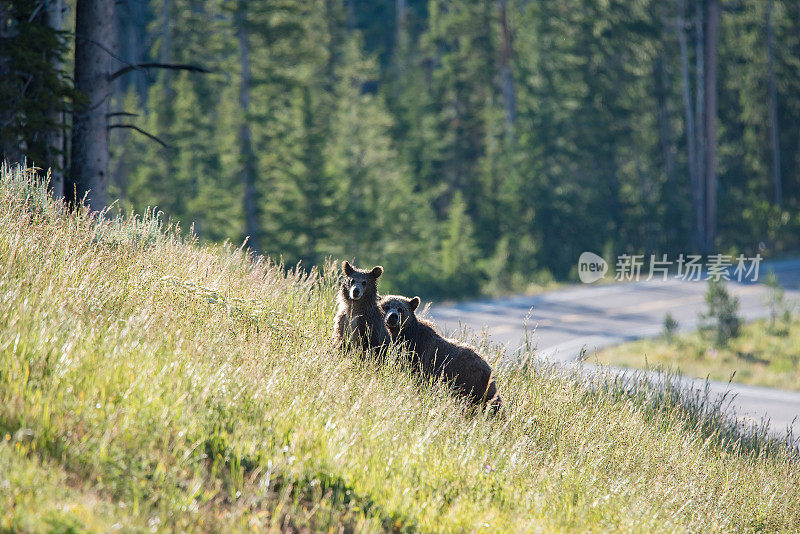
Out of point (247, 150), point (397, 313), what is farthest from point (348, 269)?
point (247, 150)

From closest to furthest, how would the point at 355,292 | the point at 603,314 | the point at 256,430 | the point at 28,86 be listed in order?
the point at 256,430
the point at 355,292
the point at 28,86
the point at 603,314

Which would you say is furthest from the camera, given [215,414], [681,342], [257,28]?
[257,28]

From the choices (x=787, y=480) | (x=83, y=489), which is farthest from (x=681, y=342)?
(x=83, y=489)

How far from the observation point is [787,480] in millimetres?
8430

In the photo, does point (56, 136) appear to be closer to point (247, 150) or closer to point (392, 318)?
point (392, 318)

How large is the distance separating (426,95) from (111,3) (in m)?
30.3

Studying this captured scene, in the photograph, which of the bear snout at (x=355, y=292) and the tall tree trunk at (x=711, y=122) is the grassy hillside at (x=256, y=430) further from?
the tall tree trunk at (x=711, y=122)

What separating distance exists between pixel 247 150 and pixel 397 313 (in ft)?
79.2

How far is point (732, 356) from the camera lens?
2309 cm

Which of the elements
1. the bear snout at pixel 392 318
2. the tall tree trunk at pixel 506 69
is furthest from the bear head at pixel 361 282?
the tall tree trunk at pixel 506 69

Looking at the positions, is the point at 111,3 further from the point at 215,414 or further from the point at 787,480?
the point at 787,480

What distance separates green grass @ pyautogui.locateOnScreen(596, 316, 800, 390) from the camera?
20.9 meters

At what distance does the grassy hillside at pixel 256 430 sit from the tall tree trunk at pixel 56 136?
337 cm

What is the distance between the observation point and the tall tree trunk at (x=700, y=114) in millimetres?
40250
